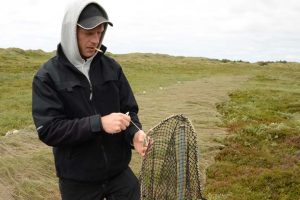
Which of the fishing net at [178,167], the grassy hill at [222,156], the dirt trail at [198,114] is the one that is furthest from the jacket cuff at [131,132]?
the dirt trail at [198,114]

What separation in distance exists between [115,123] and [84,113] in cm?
51

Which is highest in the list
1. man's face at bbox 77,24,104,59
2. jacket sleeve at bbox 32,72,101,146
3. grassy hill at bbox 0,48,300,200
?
man's face at bbox 77,24,104,59

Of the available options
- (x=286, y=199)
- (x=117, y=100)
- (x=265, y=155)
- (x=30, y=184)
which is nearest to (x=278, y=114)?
(x=265, y=155)

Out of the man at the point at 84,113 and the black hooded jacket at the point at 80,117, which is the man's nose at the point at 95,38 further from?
the black hooded jacket at the point at 80,117

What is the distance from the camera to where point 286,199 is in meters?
8.99

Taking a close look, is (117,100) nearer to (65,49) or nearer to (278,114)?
(65,49)

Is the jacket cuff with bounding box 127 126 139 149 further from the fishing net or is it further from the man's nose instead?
the fishing net

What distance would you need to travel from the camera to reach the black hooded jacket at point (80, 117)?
12.5 feet

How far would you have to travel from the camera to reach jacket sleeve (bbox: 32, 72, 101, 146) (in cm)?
376

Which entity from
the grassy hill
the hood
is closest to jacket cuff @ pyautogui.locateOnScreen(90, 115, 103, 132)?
the hood

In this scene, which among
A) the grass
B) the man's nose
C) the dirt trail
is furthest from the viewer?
the dirt trail

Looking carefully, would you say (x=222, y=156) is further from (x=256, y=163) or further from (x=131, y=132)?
(x=131, y=132)

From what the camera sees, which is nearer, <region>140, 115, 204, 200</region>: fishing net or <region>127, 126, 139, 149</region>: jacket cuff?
<region>127, 126, 139, 149</region>: jacket cuff

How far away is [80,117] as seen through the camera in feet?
13.3
